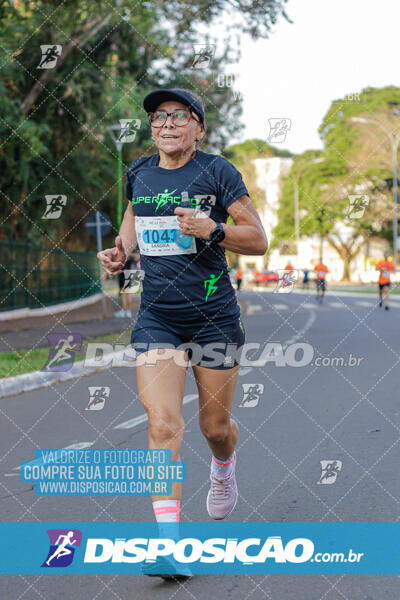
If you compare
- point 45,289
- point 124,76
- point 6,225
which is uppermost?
point 124,76

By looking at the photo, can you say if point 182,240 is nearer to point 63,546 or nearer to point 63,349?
point 63,546

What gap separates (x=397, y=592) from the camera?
11.9ft

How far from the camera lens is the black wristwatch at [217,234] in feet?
12.5

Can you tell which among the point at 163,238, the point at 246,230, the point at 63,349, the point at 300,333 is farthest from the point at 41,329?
the point at 246,230

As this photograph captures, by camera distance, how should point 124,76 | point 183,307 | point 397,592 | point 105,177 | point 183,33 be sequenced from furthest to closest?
point 105,177
point 124,76
point 183,33
point 183,307
point 397,592

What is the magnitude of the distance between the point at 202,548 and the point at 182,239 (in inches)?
54.1

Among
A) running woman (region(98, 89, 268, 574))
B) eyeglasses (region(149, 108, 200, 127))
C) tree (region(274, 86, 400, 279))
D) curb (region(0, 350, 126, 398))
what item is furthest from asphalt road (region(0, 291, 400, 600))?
tree (region(274, 86, 400, 279))

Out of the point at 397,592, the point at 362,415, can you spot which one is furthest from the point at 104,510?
the point at 362,415

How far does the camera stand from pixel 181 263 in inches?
159

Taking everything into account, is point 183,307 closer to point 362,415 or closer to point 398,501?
point 398,501

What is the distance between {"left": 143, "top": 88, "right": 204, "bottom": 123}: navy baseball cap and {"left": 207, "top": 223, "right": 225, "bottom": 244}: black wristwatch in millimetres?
607

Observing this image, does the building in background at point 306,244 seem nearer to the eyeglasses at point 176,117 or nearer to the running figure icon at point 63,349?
the running figure icon at point 63,349

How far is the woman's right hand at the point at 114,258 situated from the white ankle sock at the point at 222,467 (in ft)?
3.40

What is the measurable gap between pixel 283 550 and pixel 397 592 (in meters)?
0.68
